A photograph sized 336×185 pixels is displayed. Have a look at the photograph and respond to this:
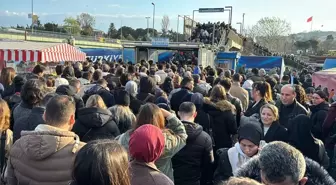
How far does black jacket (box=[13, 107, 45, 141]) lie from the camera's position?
3586 mm

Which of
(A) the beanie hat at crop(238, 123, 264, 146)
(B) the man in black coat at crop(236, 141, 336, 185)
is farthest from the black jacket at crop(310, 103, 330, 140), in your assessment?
(B) the man in black coat at crop(236, 141, 336, 185)

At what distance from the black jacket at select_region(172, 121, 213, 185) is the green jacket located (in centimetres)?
39

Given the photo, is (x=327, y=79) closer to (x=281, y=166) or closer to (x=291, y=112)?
(x=291, y=112)

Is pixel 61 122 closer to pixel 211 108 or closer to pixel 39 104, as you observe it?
pixel 39 104

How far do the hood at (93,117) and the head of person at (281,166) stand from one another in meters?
2.02

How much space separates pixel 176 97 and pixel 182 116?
2063 millimetres

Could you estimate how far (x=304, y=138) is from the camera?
13.3ft

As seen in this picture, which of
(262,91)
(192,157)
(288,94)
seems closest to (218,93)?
(262,91)

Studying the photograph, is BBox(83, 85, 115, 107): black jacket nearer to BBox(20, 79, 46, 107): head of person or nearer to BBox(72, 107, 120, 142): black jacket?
BBox(20, 79, 46, 107): head of person

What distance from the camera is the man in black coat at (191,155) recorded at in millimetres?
3717

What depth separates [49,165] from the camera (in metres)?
2.43

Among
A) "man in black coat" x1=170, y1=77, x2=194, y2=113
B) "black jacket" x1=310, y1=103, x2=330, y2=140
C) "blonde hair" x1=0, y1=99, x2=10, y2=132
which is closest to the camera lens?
"blonde hair" x1=0, y1=99, x2=10, y2=132

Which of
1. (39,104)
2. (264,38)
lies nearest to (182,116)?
(39,104)

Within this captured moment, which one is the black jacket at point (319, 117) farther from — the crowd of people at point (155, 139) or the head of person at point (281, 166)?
the head of person at point (281, 166)
